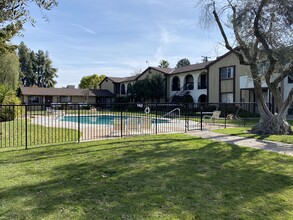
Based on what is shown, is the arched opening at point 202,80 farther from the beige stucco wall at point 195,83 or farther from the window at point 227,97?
the window at point 227,97

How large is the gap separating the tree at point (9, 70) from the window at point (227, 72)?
86.3 feet

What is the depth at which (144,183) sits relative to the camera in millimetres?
5156

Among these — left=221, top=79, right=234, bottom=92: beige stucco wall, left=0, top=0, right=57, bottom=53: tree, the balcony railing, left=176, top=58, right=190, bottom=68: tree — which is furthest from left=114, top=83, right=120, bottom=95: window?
left=0, top=0, right=57, bottom=53: tree

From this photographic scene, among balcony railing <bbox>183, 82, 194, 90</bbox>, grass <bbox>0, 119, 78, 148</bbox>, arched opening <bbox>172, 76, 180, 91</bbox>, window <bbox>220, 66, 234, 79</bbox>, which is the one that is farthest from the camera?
arched opening <bbox>172, 76, 180, 91</bbox>

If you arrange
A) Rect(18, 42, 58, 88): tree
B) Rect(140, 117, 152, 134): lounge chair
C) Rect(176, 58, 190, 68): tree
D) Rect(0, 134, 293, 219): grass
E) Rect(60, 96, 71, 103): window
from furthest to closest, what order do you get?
1. Rect(176, 58, 190, 68): tree
2. Rect(18, 42, 58, 88): tree
3. Rect(60, 96, 71, 103): window
4. Rect(140, 117, 152, 134): lounge chair
5. Rect(0, 134, 293, 219): grass

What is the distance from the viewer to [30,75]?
221 ft

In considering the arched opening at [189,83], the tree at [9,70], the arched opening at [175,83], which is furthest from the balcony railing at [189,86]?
the tree at [9,70]

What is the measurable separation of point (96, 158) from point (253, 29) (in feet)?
31.1

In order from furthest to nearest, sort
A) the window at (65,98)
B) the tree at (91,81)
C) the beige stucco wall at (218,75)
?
1. the tree at (91,81)
2. the window at (65,98)
3. the beige stucco wall at (218,75)

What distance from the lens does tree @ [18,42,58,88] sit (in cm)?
6634

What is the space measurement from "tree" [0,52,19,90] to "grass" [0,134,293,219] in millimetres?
31389

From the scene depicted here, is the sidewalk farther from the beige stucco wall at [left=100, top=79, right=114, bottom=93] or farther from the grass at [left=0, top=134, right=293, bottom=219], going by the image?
the beige stucco wall at [left=100, top=79, right=114, bottom=93]

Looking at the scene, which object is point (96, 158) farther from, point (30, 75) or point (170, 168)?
point (30, 75)

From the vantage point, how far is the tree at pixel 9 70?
116ft
